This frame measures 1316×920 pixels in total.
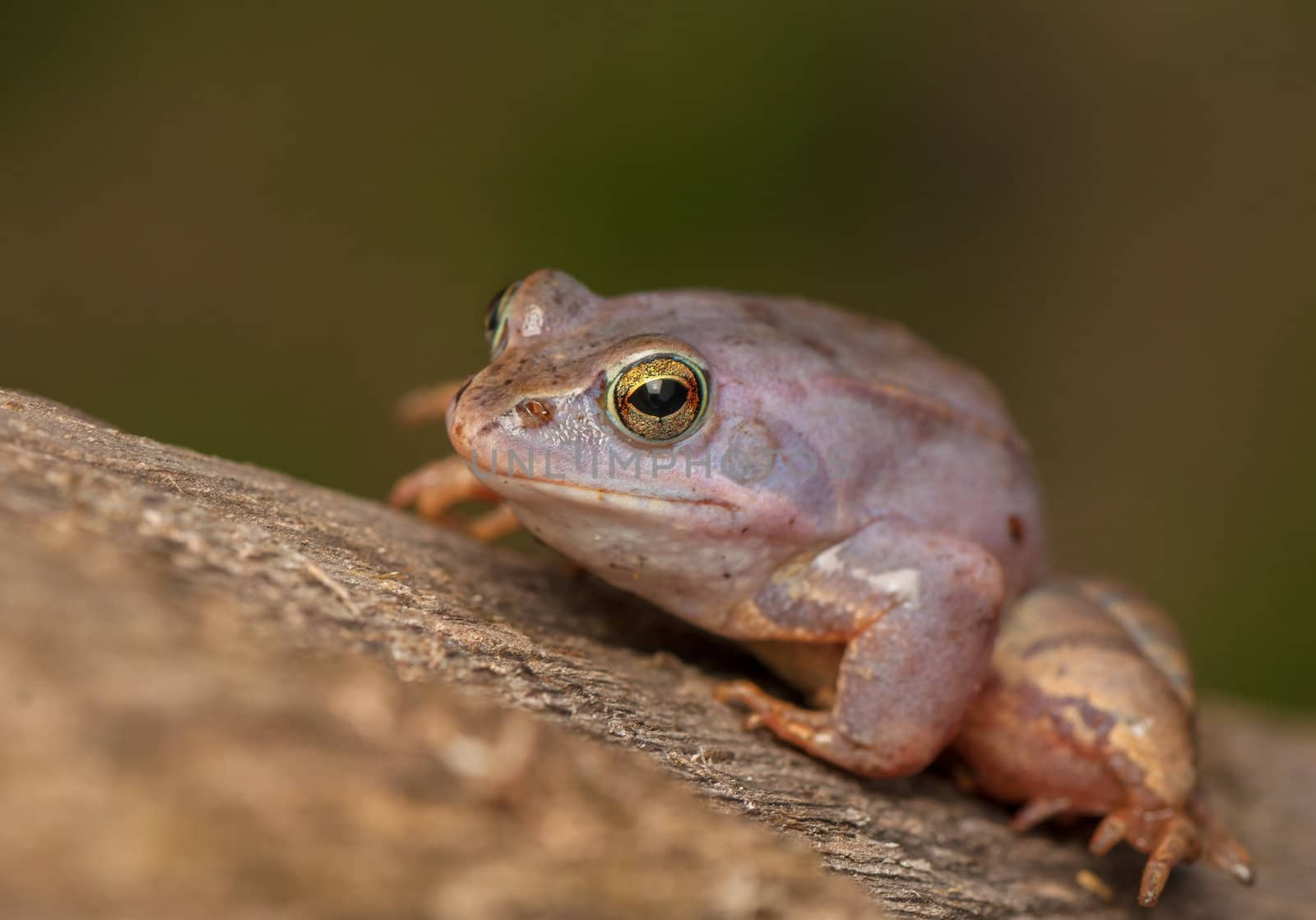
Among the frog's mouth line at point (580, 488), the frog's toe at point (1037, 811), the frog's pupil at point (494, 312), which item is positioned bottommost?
the frog's toe at point (1037, 811)

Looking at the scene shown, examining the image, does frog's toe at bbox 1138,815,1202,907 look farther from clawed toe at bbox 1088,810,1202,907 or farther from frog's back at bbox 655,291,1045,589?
frog's back at bbox 655,291,1045,589

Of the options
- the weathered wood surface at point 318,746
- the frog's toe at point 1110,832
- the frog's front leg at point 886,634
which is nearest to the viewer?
the weathered wood surface at point 318,746

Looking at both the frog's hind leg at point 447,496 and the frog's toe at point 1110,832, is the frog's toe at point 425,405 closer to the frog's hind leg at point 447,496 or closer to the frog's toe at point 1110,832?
the frog's hind leg at point 447,496

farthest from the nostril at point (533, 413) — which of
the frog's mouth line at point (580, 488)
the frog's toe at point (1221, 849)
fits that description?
the frog's toe at point (1221, 849)

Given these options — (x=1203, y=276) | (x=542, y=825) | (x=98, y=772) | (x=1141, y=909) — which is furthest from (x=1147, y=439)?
(x=98, y=772)

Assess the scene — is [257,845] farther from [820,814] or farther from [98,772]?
[820,814]

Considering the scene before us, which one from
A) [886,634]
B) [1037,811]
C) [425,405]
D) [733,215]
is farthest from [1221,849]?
[733,215]

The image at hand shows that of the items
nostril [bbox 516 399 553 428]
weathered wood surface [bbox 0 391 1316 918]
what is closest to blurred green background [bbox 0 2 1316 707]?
nostril [bbox 516 399 553 428]
